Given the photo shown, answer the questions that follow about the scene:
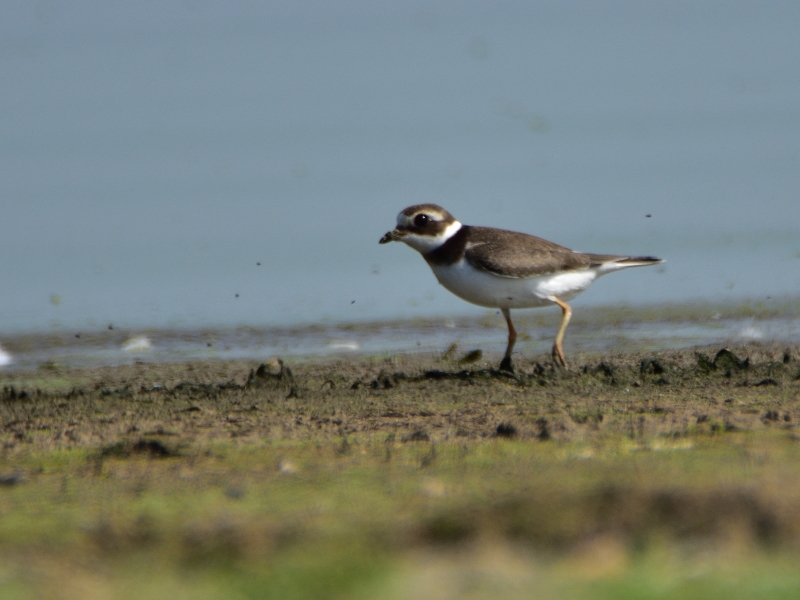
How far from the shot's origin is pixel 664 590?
3115mm

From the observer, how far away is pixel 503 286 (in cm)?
880

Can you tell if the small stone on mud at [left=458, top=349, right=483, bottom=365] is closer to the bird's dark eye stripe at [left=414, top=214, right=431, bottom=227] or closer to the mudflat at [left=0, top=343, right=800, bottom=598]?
the bird's dark eye stripe at [left=414, top=214, right=431, bottom=227]

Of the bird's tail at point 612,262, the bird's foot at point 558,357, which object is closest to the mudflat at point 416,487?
the bird's foot at point 558,357

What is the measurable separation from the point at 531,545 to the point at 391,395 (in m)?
3.56

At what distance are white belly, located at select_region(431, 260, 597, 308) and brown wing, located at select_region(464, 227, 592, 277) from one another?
67mm

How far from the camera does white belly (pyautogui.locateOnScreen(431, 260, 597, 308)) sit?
8.79 meters

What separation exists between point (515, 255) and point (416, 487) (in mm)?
4569

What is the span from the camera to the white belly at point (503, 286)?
28.8ft

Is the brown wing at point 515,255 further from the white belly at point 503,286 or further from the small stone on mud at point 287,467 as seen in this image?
the small stone on mud at point 287,467

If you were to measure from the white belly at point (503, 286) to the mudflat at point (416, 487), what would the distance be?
1.40m

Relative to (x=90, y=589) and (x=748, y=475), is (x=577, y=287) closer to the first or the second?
(x=748, y=475)

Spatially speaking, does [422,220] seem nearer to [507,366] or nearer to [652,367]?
[507,366]

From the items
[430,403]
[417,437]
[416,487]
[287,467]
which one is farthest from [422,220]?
[416,487]

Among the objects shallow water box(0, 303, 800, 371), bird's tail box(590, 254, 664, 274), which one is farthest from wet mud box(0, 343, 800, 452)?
shallow water box(0, 303, 800, 371)
